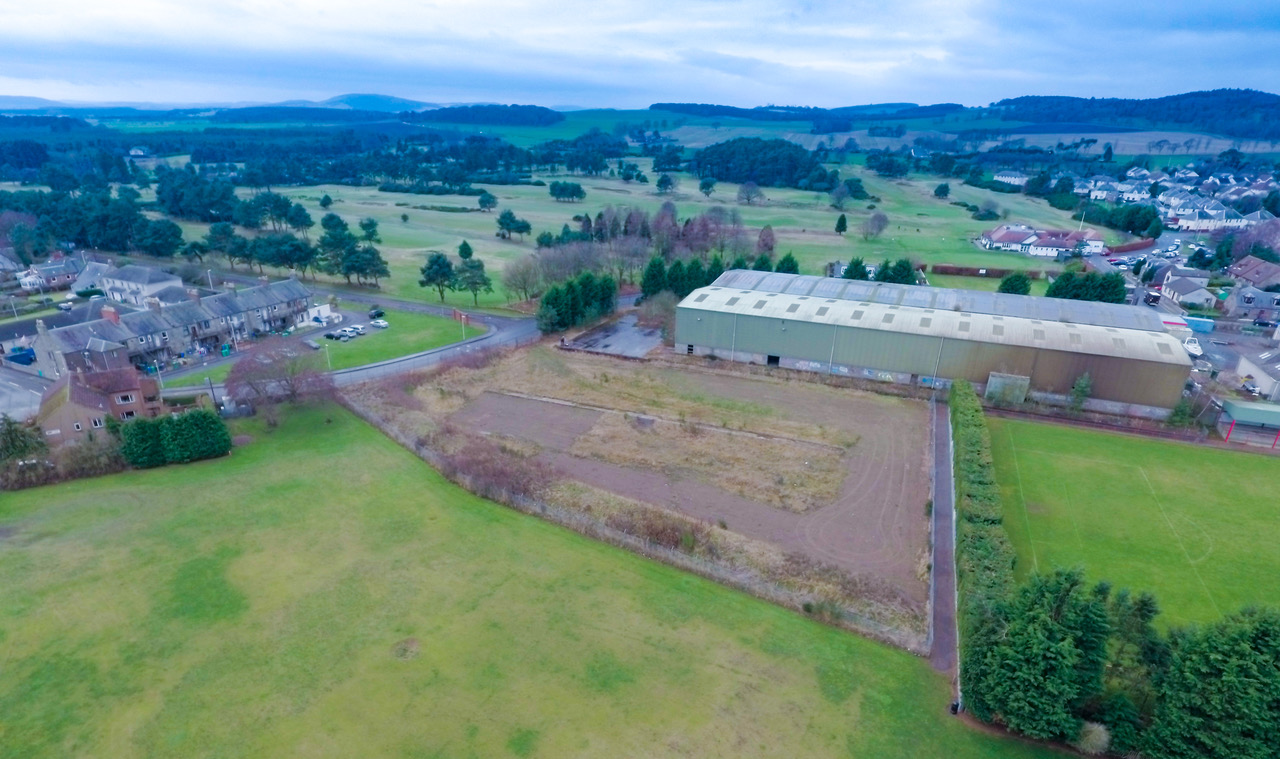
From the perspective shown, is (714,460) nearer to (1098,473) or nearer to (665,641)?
(665,641)

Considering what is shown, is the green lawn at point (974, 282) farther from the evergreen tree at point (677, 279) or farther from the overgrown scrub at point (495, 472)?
the overgrown scrub at point (495, 472)

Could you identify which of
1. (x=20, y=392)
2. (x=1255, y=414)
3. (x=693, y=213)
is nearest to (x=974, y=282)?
(x=1255, y=414)

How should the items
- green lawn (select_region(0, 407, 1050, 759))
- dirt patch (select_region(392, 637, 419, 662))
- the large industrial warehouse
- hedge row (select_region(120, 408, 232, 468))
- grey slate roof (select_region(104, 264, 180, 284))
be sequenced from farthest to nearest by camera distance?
grey slate roof (select_region(104, 264, 180, 284)) < the large industrial warehouse < hedge row (select_region(120, 408, 232, 468)) < dirt patch (select_region(392, 637, 419, 662)) < green lawn (select_region(0, 407, 1050, 759))

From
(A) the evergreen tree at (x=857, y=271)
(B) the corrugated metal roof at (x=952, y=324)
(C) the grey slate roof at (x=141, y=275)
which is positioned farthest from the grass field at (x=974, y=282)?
(C) the grey slate roof at (x=141, y=275)

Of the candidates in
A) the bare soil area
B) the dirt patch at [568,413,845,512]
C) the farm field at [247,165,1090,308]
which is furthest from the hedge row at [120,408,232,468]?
the farm field at [247,165,1090,308]

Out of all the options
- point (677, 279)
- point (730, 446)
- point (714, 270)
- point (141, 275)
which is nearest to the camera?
point (730, 446)

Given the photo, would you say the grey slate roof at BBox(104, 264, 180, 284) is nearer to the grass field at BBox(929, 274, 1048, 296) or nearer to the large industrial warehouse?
the large industrial warehouse

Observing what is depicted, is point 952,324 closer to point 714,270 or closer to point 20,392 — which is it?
point 714,270
